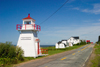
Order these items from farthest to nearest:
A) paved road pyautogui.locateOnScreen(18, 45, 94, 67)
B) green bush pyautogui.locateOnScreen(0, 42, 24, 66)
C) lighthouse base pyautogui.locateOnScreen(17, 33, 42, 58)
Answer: lighthouse base pyautogui.locateOnScreen(17, 33, 42, 58) → green bush pyautogui.locateOnScreen(0, 42, 24, 66) → paved road pyautogui.locateOnScreen(18, 45, 94, 67)

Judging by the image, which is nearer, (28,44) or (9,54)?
(9,54)

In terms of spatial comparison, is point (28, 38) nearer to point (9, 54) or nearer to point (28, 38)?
point (28, 38)

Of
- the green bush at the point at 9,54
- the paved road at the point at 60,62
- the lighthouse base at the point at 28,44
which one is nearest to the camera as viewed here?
the paved road at the point at 60,62

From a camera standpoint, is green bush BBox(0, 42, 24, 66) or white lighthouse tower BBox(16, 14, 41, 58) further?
white lighthouse tower BBox(16, 14, 41, 58)

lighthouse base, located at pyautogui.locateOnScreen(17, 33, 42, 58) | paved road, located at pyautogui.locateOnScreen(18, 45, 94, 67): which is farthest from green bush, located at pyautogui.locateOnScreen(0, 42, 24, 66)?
lighthouse base, located at pyautogui.locateOnScreen(17, 33, 42, 58)

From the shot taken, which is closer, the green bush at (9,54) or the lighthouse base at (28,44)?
the green bush at (9,54)

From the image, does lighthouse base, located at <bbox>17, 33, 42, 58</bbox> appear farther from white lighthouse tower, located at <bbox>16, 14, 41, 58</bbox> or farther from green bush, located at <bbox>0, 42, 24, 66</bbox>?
green bush, located at <bbox>0, 42, 24, 66</bbox>

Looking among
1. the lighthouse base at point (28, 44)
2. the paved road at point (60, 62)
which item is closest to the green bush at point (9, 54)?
the paved road at point (60, 62)

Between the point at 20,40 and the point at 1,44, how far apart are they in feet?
14.4

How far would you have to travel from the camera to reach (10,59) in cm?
1467

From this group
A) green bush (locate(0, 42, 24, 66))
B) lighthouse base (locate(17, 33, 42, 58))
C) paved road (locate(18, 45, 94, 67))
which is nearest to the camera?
paved road (locate(18, 45, 94, 67))

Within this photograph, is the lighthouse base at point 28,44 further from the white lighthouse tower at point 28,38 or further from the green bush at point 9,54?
the green bush at point 9,54

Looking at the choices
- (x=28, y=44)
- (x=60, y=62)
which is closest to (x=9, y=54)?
(x=28, y=44)

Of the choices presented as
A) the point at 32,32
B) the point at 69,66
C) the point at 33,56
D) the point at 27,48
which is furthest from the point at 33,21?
the point at 69,66
